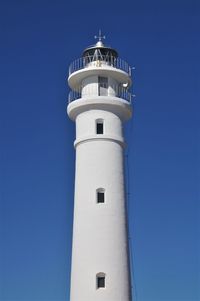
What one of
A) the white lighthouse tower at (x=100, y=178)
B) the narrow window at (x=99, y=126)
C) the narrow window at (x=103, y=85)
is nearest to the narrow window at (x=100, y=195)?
the white lighthouse tower at (x=100, y=178)

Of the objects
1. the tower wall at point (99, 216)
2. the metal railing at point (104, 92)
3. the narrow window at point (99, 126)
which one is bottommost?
the tower wall at point (99, 216)

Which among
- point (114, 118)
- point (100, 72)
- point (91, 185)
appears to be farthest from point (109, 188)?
point (100, 72)

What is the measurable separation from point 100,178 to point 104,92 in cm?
450

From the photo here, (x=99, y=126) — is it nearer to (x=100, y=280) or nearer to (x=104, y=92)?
(x=104, y=92)

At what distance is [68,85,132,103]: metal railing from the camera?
3036cm

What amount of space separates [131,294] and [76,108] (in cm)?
902

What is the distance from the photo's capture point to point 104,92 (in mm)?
30484

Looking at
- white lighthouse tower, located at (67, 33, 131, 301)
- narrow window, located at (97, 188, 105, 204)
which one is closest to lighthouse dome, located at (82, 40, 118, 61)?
white lighthouse tower, located at (67, 33, 131, 301)

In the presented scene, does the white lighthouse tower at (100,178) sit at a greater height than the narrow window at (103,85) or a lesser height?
lesser

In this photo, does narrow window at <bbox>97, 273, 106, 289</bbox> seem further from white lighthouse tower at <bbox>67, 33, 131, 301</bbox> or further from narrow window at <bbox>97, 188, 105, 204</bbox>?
narrow window at <bbox>97, 188, 105, 204</bbox>

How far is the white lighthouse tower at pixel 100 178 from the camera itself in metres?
27.3

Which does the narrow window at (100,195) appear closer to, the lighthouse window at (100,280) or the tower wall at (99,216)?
the tower wall at (99,216)

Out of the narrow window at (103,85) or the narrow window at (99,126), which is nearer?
the narrow window at (99,126)

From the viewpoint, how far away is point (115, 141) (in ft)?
96.5
